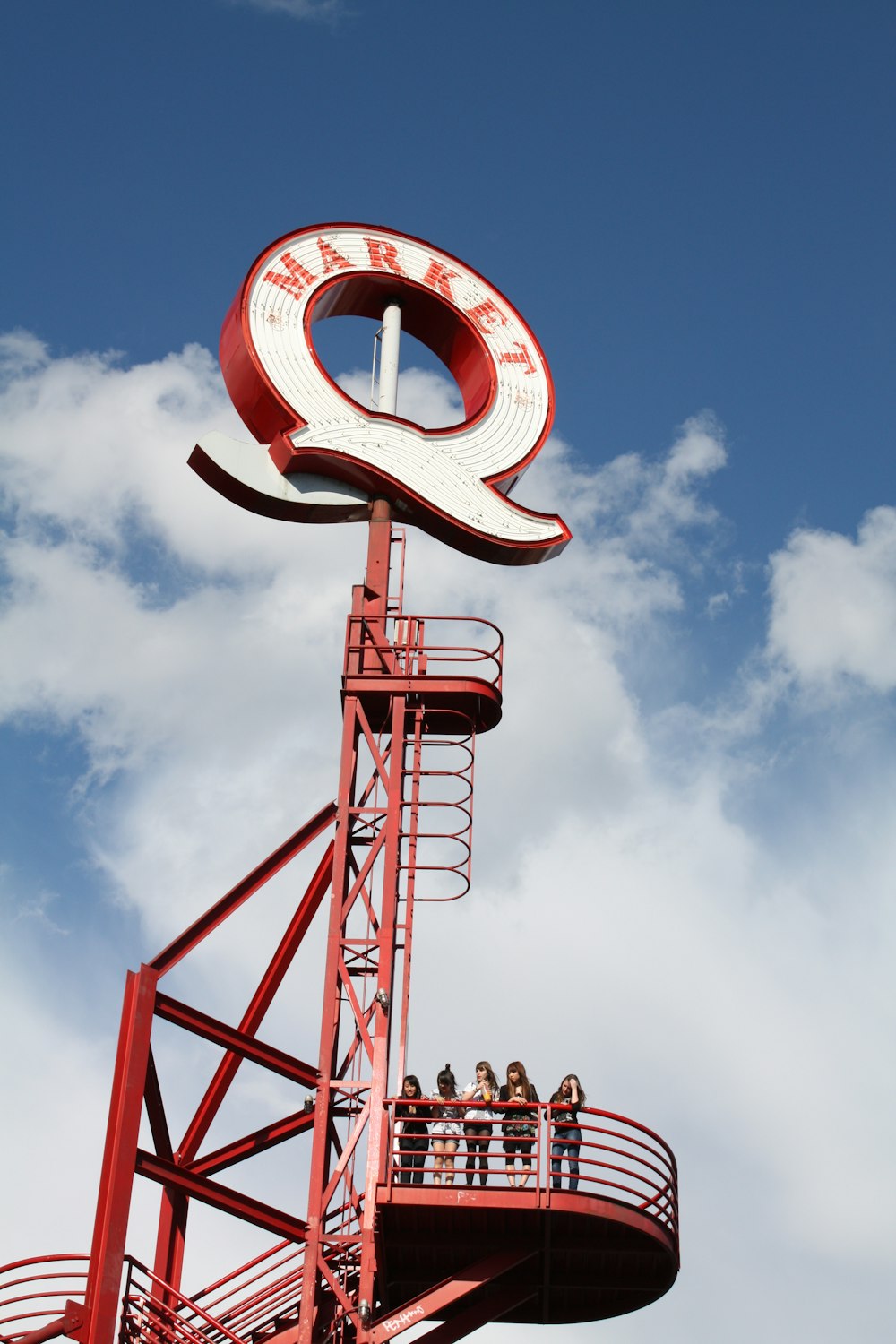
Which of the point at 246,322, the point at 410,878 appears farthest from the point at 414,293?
the point at 410,878

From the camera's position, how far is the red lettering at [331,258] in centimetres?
3678

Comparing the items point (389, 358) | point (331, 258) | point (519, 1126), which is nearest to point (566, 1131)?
point (519, 1126)

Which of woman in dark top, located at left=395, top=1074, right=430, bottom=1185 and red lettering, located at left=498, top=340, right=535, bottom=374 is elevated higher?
red lettering, located at left=498, top=340, right=535, bottom=374

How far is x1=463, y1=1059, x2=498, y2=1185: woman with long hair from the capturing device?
26203mm

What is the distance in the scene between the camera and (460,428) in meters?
35.8

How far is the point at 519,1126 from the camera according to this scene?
26.5 m

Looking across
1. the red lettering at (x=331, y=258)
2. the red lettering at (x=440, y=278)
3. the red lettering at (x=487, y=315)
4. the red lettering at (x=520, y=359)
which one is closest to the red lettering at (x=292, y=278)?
the red lettering at (x=331, y=258)

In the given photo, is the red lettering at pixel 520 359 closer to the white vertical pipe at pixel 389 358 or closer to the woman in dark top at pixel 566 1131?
the white vertical pipe at pixel 389 358

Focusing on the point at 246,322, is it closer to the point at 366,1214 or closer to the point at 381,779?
the point at 381,779

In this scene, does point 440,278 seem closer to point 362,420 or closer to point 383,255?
point 383,255

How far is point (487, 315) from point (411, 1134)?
17861mm

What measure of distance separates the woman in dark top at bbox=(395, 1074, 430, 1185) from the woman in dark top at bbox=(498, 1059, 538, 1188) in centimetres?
112

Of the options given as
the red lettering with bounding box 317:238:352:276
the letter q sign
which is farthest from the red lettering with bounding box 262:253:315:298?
the red lettering with bounding box 317:238:352:276

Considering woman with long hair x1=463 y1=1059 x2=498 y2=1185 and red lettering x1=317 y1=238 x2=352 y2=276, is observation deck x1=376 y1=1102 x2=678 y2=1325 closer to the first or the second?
woman with long hair x1=463 y1=1059 x2=498 y2=1185
